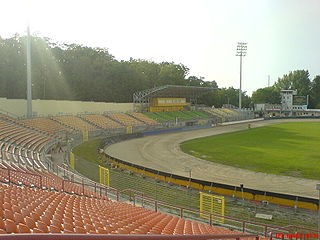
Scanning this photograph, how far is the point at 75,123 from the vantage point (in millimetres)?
44969

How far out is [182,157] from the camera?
3153 centimetres

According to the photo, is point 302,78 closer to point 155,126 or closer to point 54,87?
point 155,126

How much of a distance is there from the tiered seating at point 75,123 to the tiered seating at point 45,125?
205 cm

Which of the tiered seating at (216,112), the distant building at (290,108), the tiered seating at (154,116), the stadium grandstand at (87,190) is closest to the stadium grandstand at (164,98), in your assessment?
the stadium grandstand at (87,190)

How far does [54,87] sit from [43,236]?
2505 inches

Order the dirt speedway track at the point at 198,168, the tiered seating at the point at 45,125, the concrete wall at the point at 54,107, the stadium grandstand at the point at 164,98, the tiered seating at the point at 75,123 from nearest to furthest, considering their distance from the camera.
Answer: the dirt speedway track at the point at 198,168 → the tiered seating at the point at 45,125 → the concrete wall at the point at 54,107 → the tiered seating at the point at 75,123 → the stadium grandstand at the point at 164,98

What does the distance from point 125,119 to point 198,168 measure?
104 ft

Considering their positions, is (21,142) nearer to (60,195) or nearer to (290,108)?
(60,195)

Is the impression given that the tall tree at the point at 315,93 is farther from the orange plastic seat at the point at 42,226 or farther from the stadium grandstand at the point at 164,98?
the orange plastic seat at the point at 42,226

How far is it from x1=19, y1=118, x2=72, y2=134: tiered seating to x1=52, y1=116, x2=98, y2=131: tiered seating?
2050 mm

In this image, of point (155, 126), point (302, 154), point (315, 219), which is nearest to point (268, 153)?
point (302, 154)

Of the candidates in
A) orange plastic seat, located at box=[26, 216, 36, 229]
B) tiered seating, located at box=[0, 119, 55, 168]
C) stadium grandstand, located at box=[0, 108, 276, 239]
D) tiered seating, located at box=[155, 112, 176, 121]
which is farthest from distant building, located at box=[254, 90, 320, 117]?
orange plastic seat, located at box=[26, 216, 36, 229]

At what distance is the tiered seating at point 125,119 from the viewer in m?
54.5

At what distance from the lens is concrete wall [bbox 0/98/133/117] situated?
39.5m
